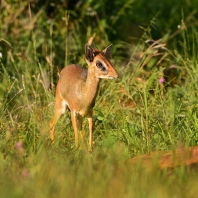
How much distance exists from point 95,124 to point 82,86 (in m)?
0.49

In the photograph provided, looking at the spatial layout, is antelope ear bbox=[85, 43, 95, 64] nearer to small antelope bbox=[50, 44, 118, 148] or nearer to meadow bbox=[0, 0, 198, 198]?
small antelope bbox=[50, 44, 118, 148]

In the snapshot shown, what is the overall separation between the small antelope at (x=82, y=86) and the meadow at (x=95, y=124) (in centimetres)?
16

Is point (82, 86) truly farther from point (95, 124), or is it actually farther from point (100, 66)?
point (95, 124)

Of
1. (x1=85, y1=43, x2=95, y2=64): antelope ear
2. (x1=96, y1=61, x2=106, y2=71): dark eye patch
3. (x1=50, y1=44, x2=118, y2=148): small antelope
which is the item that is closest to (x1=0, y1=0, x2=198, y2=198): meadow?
(x1=50, y1=44, x2=118, y2=148): small antelope

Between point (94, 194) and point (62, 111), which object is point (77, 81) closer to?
point (62, 111)

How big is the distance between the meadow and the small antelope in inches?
6.4

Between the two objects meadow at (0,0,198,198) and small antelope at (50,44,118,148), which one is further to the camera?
small antelope at (50,44,118,148)

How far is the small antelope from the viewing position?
21.7ft

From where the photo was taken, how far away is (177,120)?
6.98 metres

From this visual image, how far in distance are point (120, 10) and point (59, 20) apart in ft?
2.95

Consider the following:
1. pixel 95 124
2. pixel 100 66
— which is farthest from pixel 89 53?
pixel 95 124

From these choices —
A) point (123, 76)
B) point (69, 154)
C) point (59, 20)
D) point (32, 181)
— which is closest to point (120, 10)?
point (59, 20)

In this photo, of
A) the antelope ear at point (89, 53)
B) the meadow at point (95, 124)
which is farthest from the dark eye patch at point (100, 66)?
the meadow at point (95, 124)

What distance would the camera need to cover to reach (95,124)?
720 centimetres
